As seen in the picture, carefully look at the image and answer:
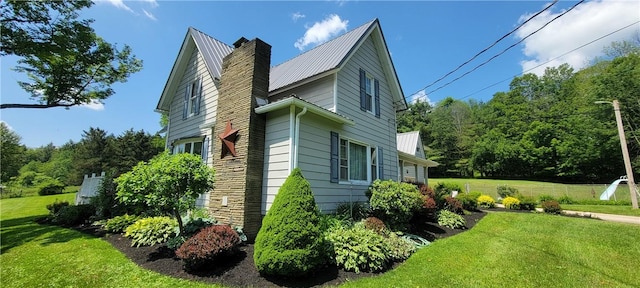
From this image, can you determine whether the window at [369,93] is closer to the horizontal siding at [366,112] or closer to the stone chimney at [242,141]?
the horizontal siding at [366,112]

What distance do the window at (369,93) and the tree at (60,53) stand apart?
13.0 meters

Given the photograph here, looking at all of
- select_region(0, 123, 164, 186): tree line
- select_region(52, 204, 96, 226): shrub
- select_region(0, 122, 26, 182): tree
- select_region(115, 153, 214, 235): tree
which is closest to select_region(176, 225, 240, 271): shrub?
select_region(115, 153, 214, 235): tree

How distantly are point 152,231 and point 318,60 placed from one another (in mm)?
7858

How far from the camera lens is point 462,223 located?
9.65 meters

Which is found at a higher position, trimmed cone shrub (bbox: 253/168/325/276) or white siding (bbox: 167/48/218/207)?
white siding (bbox: 167/48/218/207)

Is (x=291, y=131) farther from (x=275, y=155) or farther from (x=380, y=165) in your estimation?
(x=380, y=165)

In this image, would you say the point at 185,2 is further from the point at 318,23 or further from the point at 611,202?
the point at 611,202

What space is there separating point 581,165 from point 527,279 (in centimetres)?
4102

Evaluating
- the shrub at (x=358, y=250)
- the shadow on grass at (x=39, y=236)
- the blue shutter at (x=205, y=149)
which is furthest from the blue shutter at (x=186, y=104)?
the shrub at (x=358, y=250)

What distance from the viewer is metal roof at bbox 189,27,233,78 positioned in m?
10.3

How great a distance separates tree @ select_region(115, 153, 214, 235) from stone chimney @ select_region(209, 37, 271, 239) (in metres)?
1.13

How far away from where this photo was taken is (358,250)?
5.43m

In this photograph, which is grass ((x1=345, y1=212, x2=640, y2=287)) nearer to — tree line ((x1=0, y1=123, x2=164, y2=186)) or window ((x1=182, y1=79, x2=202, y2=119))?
window ((x1=182, y1=79, x2=202, y2=119))

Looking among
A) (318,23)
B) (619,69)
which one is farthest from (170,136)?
(619,69)
